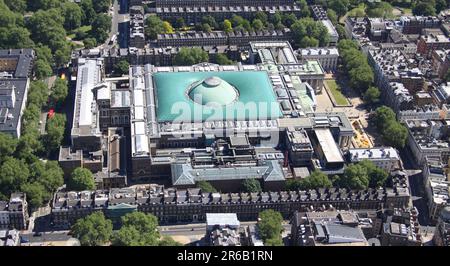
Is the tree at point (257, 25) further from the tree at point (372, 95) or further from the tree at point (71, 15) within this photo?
the tree at point (71, 15)

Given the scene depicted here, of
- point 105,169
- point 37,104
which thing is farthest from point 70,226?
point 37,104

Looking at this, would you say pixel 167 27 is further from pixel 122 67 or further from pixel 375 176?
pixel 375 176

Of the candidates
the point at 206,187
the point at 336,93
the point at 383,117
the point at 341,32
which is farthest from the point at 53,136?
the point at 341,32

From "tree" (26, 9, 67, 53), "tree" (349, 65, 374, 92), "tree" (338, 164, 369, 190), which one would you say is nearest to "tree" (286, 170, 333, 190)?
"tree" (338, 164, 369, 190)
